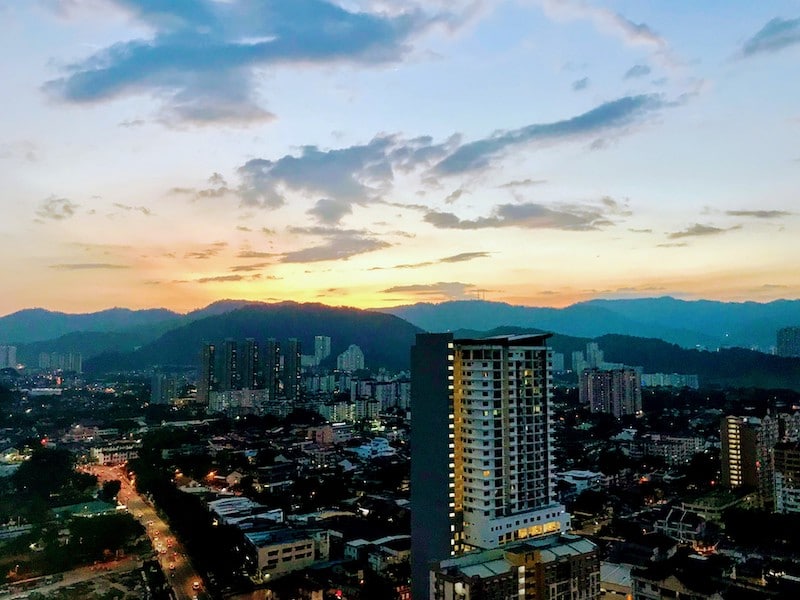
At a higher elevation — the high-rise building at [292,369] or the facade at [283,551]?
the high-rise building at [292,369]

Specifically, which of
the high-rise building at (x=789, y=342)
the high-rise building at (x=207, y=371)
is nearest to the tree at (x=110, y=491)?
the high-rise building at (x=207, y=371)

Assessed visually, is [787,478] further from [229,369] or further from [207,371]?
[207,371]

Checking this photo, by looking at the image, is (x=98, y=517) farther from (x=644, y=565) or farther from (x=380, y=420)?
(x=380, y=420)

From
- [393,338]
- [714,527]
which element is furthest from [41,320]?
[714,527]

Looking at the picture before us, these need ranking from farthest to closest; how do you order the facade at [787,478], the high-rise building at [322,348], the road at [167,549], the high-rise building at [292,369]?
the high-rise building at [322,348]
the high-rise building at [292,369]
the facade at [787,478]
the road at [167,549]

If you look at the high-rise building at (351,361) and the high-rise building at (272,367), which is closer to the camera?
the high-rise building at (272,367)

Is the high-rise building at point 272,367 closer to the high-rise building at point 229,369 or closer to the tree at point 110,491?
the high-rise building at point 229,369

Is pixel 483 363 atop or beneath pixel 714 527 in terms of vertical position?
atop

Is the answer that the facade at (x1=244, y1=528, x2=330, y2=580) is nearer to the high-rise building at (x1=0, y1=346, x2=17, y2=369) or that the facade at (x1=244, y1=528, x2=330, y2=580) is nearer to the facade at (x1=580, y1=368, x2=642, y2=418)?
the facade at (x1=580, y1=368, x2=642, y2=418)

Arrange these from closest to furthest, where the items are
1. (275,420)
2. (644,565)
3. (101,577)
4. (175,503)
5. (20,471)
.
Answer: (644,565)
(101,577)
(175,503)
(20,471)
(275,420)
